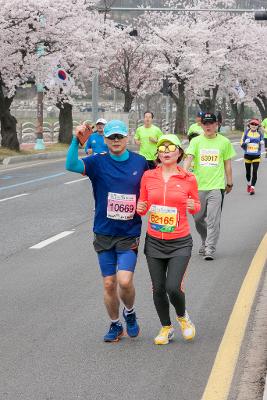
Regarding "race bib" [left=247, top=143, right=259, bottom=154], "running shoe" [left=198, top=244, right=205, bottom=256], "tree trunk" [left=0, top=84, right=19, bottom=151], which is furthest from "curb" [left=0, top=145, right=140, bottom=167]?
"running shoe" [left=198, top=244, right=205, bottom=256]

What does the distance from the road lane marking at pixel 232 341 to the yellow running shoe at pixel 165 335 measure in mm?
400

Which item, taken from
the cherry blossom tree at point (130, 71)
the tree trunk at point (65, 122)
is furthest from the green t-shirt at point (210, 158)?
the cherry blossom tree at point (130, 71)

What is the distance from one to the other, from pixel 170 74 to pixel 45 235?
1826 inches

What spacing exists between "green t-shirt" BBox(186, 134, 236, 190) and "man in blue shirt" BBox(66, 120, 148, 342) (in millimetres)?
4081

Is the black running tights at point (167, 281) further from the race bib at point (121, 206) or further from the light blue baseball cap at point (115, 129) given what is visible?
the light blue baseball cap at point (115, 129)

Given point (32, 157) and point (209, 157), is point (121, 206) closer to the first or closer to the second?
point (209, 157)

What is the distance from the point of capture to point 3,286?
8.84m

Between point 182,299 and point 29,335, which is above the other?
point 182,299

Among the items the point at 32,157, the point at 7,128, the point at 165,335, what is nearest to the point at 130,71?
the point at 7,128

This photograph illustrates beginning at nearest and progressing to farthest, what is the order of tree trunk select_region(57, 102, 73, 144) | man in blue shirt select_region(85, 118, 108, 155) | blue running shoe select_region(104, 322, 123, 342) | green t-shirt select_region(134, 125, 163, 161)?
blue running shoe select_region(104, 322, 123, 342) → man in blue shirt select_region(85, 118, 108, 155) → green t-shirt select_region(134, 125, 163, 161) → tree trunk select_region(57, 102, 73, 144)

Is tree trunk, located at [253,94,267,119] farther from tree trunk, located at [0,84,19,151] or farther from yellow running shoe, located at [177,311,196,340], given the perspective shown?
yellow running shoe, located at [177,311,196,340]

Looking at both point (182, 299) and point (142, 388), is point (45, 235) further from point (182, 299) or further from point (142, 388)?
point (142, 388)

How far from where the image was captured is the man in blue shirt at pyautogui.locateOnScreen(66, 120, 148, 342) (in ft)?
20.8

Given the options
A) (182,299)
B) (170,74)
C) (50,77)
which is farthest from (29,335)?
(170,74)
